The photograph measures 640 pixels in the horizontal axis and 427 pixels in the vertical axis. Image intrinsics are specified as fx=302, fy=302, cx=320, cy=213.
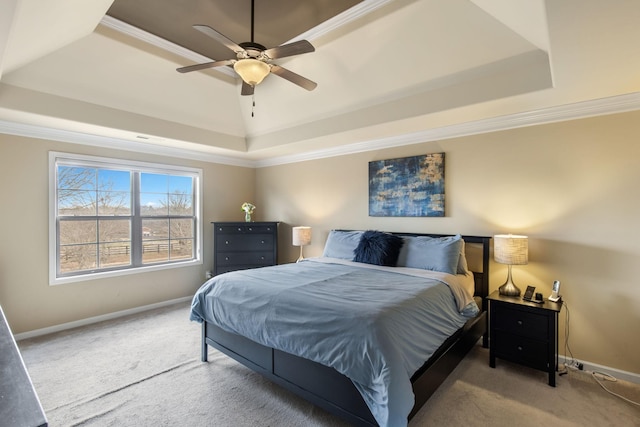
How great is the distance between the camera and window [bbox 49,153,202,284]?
3814 millimetres

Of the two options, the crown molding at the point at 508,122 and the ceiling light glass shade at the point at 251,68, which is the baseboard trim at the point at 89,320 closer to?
the crown molding at the point at 508,122

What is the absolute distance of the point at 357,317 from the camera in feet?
6.15

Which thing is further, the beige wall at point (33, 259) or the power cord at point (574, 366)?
the beige wall at point (33, 259)

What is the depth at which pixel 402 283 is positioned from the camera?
2662mm

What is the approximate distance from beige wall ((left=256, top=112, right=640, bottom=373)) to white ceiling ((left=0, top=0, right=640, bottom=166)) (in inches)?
9.1

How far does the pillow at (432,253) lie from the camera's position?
3.08 meters

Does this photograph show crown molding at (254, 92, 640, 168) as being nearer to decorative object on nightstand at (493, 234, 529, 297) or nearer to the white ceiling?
the white ceiling

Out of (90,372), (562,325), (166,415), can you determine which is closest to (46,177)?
(90,372)

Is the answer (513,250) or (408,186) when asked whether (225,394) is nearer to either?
(513,250)

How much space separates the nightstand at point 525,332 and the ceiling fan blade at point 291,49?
8.89ft

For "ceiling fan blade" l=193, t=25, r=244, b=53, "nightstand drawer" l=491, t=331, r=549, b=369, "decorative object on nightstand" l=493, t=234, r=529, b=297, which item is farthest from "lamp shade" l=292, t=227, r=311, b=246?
"ceiling fan blade" l=193, t=25, r=244, b=53

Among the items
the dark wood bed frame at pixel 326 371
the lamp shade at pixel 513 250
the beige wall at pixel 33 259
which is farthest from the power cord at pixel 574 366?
the beige wall at pixel 33 259

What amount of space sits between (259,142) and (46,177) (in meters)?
2.68

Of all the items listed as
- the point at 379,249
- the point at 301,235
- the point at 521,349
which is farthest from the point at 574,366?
the point at 301,235
